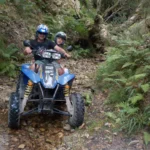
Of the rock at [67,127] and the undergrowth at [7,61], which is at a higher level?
the undergrowth at [7,61]

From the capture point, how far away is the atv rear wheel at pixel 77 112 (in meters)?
4.82

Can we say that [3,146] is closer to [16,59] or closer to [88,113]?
[88,113]

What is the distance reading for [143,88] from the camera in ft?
16.3

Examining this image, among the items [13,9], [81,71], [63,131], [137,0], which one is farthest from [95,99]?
[137,0]

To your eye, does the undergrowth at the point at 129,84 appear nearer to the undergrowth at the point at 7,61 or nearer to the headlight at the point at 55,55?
the headlight at the point at 55,55

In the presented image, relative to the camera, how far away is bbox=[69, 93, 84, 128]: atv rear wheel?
4.82 m

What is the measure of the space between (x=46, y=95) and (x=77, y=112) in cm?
63

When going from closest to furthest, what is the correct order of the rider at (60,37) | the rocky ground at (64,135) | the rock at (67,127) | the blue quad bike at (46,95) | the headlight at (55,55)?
the rocky ground at (64,135) < the blue quad bike at (46,95) < the headlight at (55,55) < the rock at (67,127) < the rider at (60,37)

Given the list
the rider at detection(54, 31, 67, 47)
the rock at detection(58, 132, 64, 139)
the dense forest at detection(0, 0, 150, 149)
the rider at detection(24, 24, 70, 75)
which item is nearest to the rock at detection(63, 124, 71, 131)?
the rock at detection(58, 132, 64, 139)

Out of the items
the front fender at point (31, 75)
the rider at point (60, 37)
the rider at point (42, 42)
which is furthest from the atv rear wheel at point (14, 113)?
the rider at point (60, 37)

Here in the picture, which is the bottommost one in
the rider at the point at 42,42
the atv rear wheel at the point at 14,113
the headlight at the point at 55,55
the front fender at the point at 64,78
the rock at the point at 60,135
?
the rock at the point at 60,135

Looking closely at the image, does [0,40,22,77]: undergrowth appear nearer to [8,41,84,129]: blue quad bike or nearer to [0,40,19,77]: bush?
[0,40,19,77]: bush

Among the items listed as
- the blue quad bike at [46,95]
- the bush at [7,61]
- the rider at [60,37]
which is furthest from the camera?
the bush at [7,61]

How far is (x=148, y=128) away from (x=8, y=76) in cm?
378
